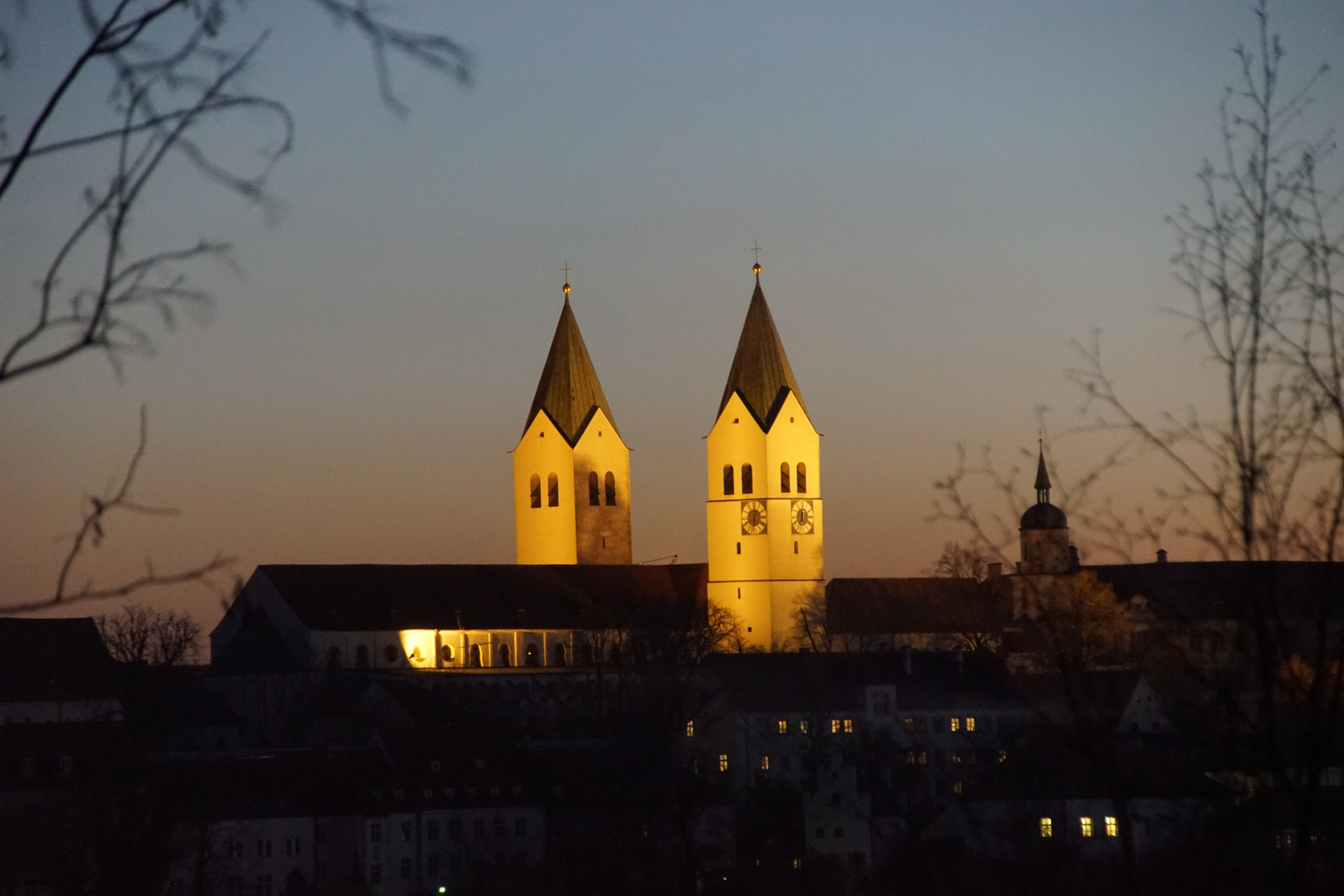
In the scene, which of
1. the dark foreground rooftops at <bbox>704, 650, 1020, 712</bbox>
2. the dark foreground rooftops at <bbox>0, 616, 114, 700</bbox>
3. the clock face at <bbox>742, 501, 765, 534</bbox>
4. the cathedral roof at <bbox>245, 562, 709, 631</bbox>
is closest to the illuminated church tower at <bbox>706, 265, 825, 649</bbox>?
the clock face at <bbox>742, 501, 765, 534</bbox>

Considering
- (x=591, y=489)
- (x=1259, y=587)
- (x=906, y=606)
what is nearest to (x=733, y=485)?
(x=591, y=489)

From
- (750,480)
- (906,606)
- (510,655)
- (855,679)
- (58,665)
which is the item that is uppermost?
(750,480)

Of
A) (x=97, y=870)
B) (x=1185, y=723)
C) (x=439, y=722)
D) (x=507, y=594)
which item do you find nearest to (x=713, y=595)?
(x=507, y=594)

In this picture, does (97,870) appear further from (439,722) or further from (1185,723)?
(1185,723)

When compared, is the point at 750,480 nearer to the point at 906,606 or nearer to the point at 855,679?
the point at 906,606

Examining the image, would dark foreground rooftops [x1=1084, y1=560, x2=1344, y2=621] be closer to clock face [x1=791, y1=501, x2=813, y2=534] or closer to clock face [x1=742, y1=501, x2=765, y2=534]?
clock face [x1=742, y1=501, x2=765, y2=534]

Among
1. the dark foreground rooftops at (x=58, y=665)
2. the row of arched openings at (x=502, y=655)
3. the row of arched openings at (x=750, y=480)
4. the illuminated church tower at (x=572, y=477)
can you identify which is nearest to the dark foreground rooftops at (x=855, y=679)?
the row of arched openings at (x=502, y=655)

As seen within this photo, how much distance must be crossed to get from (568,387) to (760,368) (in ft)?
29.8

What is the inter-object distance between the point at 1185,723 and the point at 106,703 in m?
63.1

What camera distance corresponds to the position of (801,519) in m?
90.8

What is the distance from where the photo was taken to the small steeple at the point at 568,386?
314 ft

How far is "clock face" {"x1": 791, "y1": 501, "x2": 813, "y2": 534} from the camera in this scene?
297ft

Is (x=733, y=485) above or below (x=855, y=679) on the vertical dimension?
above

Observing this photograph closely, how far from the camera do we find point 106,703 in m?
68.4
